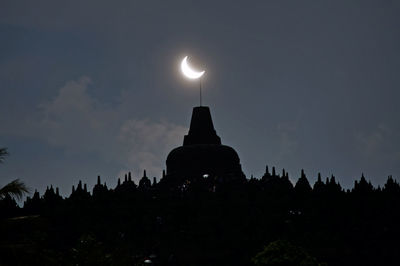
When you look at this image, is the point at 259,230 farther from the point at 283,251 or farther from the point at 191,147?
the point at 283,251

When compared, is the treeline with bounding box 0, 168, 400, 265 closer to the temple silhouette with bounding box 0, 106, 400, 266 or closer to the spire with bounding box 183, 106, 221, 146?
the temple silhouette with bounding box 0, 106, 400, 266

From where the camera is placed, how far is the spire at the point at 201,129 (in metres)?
168

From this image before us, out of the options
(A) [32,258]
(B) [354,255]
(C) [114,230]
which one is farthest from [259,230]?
(A) [32,258]

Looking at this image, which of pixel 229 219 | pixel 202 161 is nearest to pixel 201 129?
pixel 202 161

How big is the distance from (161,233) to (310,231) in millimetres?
24351

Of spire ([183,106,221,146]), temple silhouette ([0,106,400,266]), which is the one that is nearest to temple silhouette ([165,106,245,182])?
spire ([183,106,221,146])

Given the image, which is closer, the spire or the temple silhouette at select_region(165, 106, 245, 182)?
the temple silhouette at select_region(165, 106, 245, 182)

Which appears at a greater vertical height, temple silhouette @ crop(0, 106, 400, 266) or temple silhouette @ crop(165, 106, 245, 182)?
temple silhouette @ crop(165, 106, 245, 182)

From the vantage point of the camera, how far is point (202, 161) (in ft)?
523

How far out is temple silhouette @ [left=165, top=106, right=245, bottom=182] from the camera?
160 m

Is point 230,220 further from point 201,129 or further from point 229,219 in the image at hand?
point 201,129

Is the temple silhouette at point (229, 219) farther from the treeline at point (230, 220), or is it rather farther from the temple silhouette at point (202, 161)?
the temple silhouette at point (202, 161)

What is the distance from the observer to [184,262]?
115000mm

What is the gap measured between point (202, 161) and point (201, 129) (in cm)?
1112
